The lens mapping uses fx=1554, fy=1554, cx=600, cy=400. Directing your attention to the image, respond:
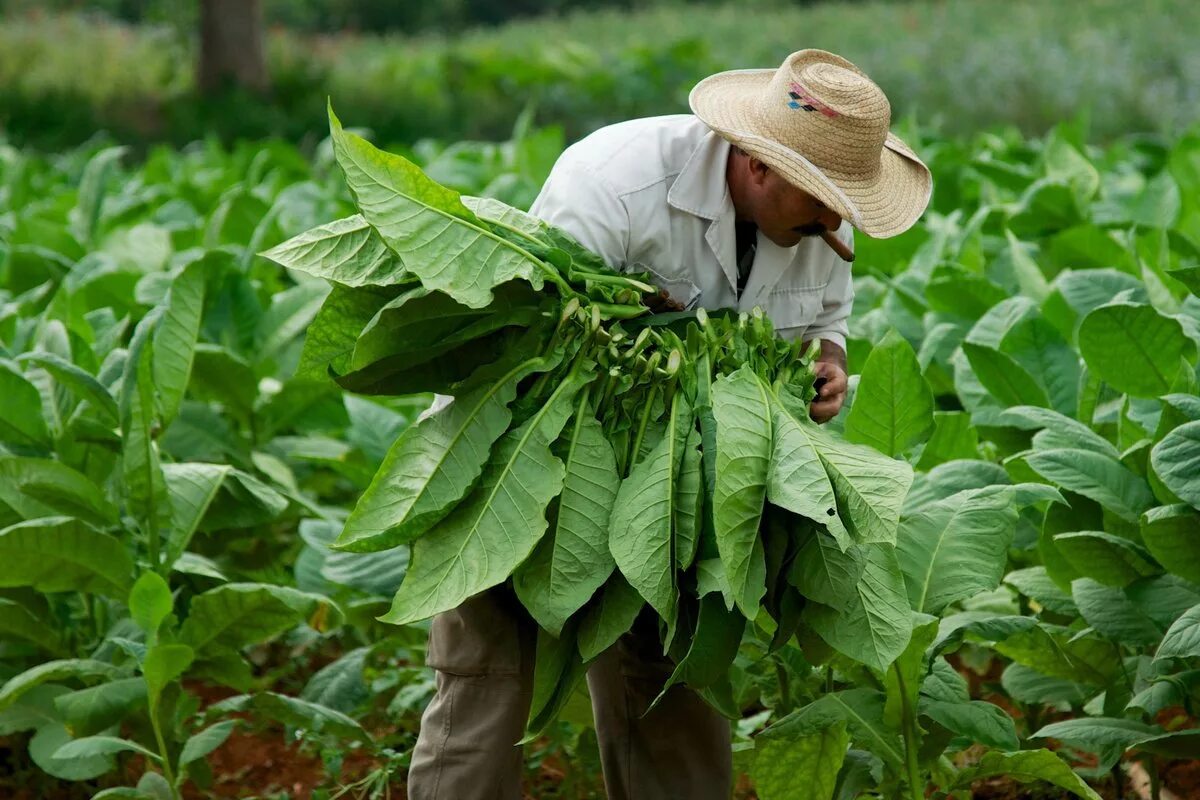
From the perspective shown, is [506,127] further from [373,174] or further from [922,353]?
[373,174]

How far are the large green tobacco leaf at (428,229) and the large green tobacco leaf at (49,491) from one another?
1.24m

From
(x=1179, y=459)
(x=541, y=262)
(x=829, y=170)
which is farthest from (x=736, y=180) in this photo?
(x=1179, y=459)

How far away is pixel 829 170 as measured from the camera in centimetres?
256

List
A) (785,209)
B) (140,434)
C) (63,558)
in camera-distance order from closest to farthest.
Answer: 1. (785,209)
2. (63,558)
3. (140,434)

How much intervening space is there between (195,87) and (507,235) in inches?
552

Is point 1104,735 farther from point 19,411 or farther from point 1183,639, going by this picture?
point 19,411

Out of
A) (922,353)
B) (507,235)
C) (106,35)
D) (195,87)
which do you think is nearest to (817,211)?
(507,235)

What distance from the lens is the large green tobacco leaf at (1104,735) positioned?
282cm

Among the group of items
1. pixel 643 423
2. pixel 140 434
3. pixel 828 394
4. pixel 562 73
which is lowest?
pixel 562 73

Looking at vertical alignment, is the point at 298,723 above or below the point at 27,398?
below

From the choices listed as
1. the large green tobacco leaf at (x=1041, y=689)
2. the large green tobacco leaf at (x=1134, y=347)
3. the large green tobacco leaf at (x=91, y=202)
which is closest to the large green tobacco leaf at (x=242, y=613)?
the large green tobacco leaf at (x=1041, y=689)

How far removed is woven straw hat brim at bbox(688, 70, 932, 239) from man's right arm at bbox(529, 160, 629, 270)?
0.21 m

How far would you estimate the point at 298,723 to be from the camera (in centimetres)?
319

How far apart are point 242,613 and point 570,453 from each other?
1.00 meters
